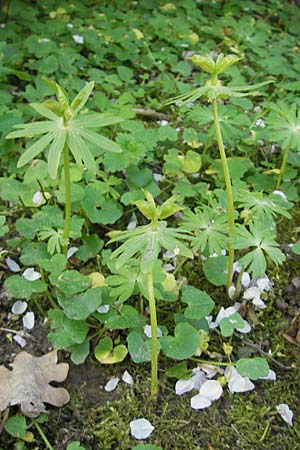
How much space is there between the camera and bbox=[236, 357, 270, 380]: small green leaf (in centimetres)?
161

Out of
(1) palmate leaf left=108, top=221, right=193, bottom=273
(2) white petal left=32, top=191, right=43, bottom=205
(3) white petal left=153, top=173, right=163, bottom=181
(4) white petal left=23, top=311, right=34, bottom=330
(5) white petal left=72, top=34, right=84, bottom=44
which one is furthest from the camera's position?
(5) white petal left=72, top=34, right=84, bottom=44

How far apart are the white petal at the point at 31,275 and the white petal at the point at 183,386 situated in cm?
59

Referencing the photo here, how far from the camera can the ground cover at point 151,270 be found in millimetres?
1558

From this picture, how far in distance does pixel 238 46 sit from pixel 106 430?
2.22 m

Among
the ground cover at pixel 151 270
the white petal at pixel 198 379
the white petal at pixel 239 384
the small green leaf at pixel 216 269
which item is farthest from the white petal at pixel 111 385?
the small green leaf at pixel 216 269

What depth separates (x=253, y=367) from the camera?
1.62 metres

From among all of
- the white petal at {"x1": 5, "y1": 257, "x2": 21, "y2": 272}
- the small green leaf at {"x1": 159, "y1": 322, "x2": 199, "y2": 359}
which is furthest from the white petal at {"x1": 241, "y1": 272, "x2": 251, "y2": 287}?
the white petal at {"x1": 5, "y1": 257, "x2": 21, "y2": 272}

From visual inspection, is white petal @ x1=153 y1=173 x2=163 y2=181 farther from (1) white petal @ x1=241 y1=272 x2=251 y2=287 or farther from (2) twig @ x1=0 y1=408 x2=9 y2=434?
(2) twig @ x1=0 y1=408 x2=9 y2=434

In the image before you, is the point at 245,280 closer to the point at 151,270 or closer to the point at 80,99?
the point at 151,270

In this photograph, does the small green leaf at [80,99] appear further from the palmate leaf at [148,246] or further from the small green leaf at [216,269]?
Result: the small green leaf at [216,269]

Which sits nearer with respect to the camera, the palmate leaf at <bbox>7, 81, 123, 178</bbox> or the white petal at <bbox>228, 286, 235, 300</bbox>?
the palmate leaf at <bbox>7, 81, 123, 178</bbox>

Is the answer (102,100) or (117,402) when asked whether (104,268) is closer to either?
(117,402)

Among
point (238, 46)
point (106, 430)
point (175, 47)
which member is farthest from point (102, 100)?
point (106, 430)

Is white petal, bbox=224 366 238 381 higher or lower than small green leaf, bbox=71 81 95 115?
lower
